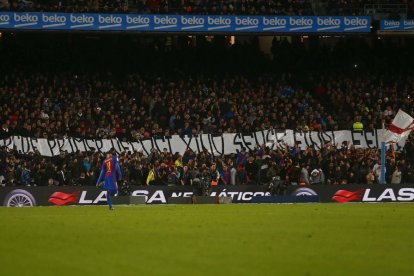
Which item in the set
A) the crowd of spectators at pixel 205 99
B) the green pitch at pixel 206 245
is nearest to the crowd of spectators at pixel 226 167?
the crowd of spectators at pixel 205 99

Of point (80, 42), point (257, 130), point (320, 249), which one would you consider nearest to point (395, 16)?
point (257, 130)

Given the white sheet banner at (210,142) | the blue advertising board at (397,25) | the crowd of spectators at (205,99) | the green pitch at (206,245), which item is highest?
the blue advertising board at (397,25)

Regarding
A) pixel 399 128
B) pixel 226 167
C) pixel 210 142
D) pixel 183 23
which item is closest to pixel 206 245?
pixel 226 167

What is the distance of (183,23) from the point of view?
47.4 meters

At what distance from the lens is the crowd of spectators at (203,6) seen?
152 ft

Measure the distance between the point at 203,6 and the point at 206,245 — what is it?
110ft

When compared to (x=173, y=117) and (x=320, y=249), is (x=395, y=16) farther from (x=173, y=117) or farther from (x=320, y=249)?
(x=320, y=249)

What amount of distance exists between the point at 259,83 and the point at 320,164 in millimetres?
10353

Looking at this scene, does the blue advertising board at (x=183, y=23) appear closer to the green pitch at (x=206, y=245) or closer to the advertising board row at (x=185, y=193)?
the advertising board row at (x=185, y=193)

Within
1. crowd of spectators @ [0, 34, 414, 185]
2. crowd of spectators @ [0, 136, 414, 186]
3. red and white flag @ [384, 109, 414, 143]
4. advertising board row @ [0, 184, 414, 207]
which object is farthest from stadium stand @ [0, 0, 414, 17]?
advertising board row @ [0, 184, 414, 207]

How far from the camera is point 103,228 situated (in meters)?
19.9

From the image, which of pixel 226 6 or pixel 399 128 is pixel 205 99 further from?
pixel 399 128

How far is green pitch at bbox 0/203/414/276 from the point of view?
13.1m

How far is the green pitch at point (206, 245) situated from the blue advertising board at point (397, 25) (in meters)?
26.2
